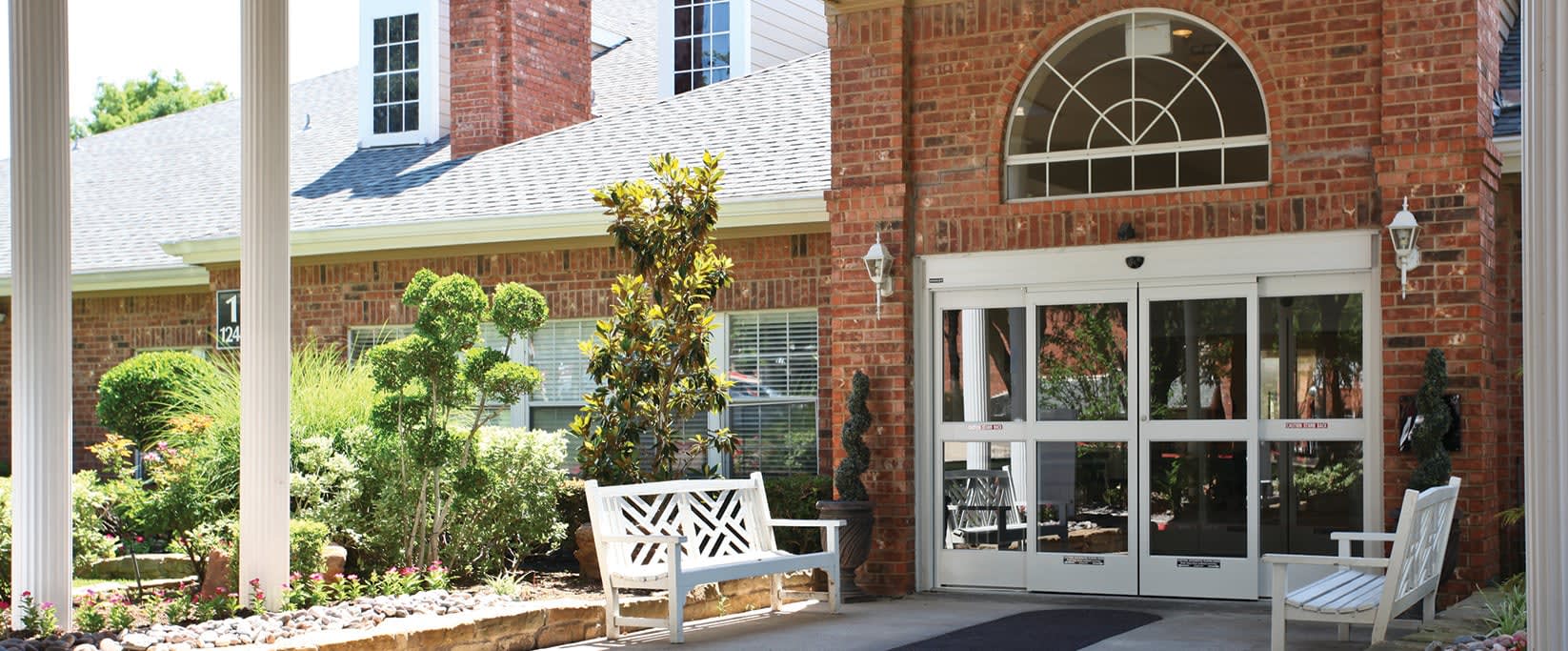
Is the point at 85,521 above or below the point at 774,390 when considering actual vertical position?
below

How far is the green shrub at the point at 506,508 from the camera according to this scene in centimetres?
1019

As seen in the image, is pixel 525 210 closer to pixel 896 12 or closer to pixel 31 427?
pixel 896 12

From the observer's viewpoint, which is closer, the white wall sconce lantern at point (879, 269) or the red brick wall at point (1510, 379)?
the red brick wall at point (1510, 379)

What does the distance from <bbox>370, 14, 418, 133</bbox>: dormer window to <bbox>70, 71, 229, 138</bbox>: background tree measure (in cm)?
2739

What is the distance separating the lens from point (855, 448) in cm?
1105

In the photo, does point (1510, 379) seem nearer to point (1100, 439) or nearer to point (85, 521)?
point (1100, 439)

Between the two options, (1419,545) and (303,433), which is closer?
(1419,545)

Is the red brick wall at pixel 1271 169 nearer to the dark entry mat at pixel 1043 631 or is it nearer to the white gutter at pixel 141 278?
the dark entry mat at pixel 1043 631

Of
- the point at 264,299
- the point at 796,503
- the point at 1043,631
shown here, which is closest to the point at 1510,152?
the point at 1043,631

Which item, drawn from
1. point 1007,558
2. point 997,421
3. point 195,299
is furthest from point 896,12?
point 195,299

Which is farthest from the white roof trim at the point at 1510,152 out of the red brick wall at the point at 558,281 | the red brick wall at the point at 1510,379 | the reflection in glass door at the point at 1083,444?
the red brick wall at the point at 558,281

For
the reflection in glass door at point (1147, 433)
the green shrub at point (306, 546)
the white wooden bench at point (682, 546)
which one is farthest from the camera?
the reflection in glass door at point (1147, 433)

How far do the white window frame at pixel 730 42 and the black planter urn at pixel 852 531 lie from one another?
7.47 metres

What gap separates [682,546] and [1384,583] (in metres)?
3.96
